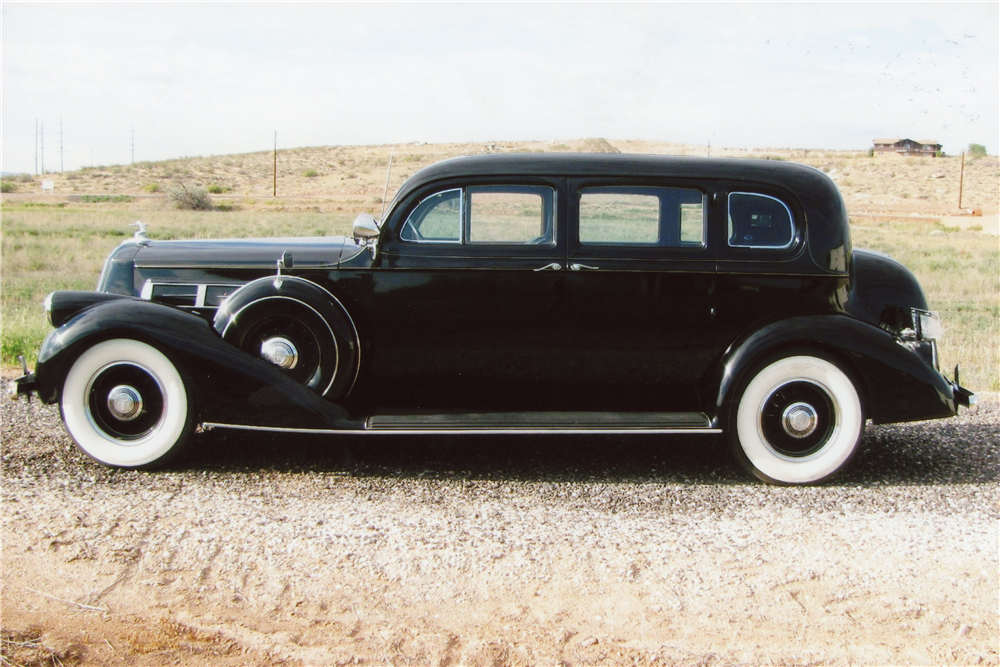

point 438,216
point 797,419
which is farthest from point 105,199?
point 797,419

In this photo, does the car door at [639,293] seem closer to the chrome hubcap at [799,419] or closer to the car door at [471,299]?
the car door at [471,299]

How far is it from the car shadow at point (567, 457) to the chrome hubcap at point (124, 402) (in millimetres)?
420

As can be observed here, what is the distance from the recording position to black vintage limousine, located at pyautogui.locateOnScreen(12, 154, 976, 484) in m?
4.72

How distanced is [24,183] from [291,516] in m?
57.9

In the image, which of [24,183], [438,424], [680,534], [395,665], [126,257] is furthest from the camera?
[24,183]

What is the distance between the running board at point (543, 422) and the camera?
467 cm

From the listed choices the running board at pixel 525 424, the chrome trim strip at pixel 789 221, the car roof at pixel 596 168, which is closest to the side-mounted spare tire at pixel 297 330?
the running board at pixel 525 424

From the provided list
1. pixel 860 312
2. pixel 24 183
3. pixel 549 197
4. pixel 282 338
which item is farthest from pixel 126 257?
pixel 24 183

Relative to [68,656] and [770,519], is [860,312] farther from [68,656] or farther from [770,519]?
[68,656]

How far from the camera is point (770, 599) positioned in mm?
3340

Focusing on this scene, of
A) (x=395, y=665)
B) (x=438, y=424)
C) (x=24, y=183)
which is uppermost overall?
(x=24, y=183)

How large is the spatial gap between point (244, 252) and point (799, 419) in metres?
3.41

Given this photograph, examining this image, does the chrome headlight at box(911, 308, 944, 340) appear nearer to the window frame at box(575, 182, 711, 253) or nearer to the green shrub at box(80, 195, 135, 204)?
the window frame at box(575, 182, 711, 253)

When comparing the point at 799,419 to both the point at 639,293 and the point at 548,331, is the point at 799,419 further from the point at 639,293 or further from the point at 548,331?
the point at 548,331
